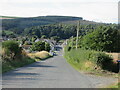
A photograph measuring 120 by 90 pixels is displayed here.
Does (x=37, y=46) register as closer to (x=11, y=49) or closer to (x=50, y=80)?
(x=11, y=49)

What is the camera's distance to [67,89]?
36.9 ft

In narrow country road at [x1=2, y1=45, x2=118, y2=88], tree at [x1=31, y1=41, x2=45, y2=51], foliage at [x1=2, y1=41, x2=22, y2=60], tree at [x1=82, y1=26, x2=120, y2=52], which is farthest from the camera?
tree at [x1=31, y1=41, x2=45, y2=51]

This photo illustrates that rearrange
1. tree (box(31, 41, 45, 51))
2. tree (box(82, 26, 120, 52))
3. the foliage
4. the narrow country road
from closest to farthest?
the narrow country road → the foliage → tree (box(82, 26, 120, 52)) → tree (box(31, 41, 45, 51))

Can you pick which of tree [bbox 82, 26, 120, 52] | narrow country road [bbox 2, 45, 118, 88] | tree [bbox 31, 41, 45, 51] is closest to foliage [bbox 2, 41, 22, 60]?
narrow country road [bbox 2, 45, 118, 88]

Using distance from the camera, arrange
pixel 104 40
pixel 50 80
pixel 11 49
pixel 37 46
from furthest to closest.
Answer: pixel 37 46
pixel 104 40
pixel 11 49
pixel 50 80

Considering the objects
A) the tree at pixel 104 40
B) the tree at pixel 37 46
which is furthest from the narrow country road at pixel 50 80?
the tree at pixel 37 46

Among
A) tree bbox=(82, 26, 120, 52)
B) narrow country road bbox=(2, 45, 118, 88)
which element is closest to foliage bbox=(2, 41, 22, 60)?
narrow country road bbox=(2, 45, 118, 88)

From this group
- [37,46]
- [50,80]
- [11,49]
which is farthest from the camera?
[37,46]

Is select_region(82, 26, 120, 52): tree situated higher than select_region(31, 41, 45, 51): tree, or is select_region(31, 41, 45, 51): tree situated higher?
select_region(82, 26, 120, 52): tree

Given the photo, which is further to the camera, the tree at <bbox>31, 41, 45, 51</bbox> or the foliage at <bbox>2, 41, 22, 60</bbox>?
the tree at <bbox>31, 41, 45, 51</bbox>

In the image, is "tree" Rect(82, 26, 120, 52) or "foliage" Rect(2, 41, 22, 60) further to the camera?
"tree" Rect(82, 26, 120, 52)

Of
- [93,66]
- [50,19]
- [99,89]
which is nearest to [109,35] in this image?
[93,66]

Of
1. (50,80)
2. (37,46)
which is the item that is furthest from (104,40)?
(37,46)

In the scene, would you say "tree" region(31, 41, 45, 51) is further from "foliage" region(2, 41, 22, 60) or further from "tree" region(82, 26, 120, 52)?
"foliage" region(2, 41, 22, 60)
